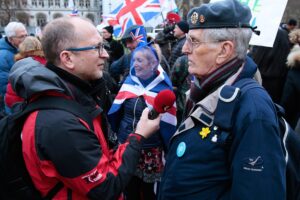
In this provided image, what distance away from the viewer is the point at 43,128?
1.55 metres

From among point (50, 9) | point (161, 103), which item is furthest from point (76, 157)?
point (50, 9)

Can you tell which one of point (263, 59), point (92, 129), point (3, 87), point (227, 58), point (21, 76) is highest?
point (227, 58)

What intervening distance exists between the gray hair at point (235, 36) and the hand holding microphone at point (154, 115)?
0.60 meters

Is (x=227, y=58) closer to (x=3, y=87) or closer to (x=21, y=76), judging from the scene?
(x=21, y=76)

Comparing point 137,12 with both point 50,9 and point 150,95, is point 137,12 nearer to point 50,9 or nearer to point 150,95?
point 150,95

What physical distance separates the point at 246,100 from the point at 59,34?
110 centimetres

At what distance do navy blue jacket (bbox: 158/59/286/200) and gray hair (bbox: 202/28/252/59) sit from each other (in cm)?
9

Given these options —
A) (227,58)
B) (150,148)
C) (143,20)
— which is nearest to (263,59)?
(143,20)

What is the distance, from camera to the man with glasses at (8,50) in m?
4.83

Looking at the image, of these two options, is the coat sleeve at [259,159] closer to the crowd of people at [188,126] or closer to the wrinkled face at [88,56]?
the crowd of people at [188,126]

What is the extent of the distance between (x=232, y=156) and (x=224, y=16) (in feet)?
2.35

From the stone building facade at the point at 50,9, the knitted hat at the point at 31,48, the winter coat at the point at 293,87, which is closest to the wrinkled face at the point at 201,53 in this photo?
the winter coat at the point at 293,87

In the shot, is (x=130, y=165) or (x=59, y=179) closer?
(x=59, y=179)

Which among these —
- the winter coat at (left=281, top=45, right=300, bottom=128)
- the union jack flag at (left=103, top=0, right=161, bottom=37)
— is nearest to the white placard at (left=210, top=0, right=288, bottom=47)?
the winter coat at (left=281, top=45, right=300, bottom=128)
